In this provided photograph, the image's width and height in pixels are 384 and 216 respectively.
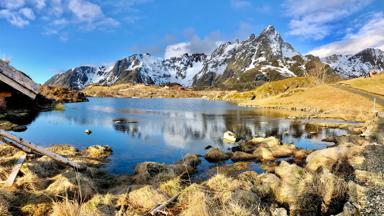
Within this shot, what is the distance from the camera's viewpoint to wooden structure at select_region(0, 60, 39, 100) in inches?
388

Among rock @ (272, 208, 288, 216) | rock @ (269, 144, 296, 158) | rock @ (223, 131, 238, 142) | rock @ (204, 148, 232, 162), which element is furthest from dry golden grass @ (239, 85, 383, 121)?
rock @ (272, 208, 288, 216)

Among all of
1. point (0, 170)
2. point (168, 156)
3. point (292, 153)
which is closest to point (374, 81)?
point (292, 153)

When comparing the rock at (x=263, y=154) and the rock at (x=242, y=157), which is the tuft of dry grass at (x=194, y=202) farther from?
the rock at (x=263, y=154)

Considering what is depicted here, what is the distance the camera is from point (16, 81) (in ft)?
33.2

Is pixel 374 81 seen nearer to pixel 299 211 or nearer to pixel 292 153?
pixel 292 153

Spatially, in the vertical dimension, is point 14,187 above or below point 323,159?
above

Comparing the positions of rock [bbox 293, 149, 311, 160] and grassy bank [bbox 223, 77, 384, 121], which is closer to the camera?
rock [bbox 293, 149, 311, 160]

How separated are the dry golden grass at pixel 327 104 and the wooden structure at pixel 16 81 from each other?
7426 centimetres

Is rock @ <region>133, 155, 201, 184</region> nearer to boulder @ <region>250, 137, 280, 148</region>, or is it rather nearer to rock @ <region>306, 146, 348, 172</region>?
rock @ <region>306, 146, 348, 172</region>

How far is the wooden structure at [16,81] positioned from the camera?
388 inches

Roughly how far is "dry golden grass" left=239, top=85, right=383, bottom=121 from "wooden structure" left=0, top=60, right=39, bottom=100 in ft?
244

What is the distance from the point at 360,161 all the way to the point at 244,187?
44.9 ft

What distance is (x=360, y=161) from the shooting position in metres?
26.7

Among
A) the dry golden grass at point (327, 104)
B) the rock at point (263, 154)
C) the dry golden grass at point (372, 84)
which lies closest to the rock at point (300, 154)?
the rock at point (263, 154)
